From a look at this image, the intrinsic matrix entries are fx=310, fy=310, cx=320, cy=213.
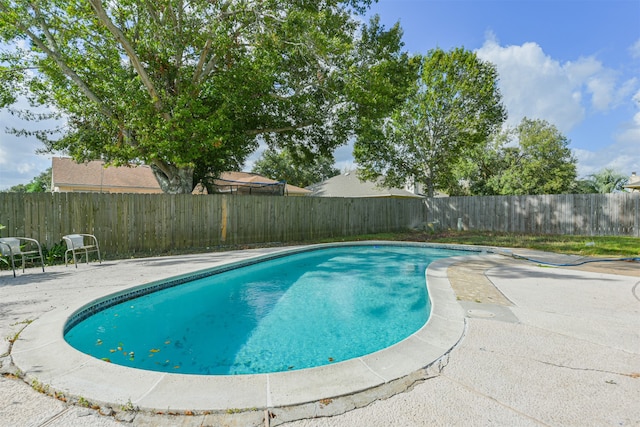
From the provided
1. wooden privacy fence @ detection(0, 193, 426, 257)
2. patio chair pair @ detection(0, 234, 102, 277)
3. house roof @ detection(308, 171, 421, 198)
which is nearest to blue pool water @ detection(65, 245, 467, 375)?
patio chair pair @ detection(0, 234, 102, 277)

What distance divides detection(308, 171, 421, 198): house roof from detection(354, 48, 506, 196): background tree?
5.64 metres

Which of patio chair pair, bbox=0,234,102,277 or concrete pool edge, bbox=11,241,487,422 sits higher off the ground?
patio chair pair, bbox=0,234,102,277

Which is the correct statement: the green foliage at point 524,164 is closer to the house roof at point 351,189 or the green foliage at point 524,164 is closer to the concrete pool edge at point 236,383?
the house roof at point 351,189

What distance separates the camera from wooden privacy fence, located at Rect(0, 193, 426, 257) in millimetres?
7160

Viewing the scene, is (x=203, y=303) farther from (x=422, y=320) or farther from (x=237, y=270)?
(x=422, y=320)

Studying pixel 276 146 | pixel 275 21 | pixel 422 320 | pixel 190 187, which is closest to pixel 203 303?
pixel 422 320

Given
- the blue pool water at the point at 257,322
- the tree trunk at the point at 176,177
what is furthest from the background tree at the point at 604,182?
the tree trunk at the point at 176,177

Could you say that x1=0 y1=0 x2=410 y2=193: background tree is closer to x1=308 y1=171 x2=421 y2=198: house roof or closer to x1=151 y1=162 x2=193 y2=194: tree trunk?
x1=151 y1=162 x2=193 y2=194: tree trunk

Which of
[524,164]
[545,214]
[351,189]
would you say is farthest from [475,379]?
[524,164]

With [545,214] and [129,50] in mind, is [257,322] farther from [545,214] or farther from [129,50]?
[545,214]

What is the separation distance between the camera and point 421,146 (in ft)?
54.1

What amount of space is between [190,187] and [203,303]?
668 centimetres

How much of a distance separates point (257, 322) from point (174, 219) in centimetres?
597

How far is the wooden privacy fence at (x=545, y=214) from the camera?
11906 mm
